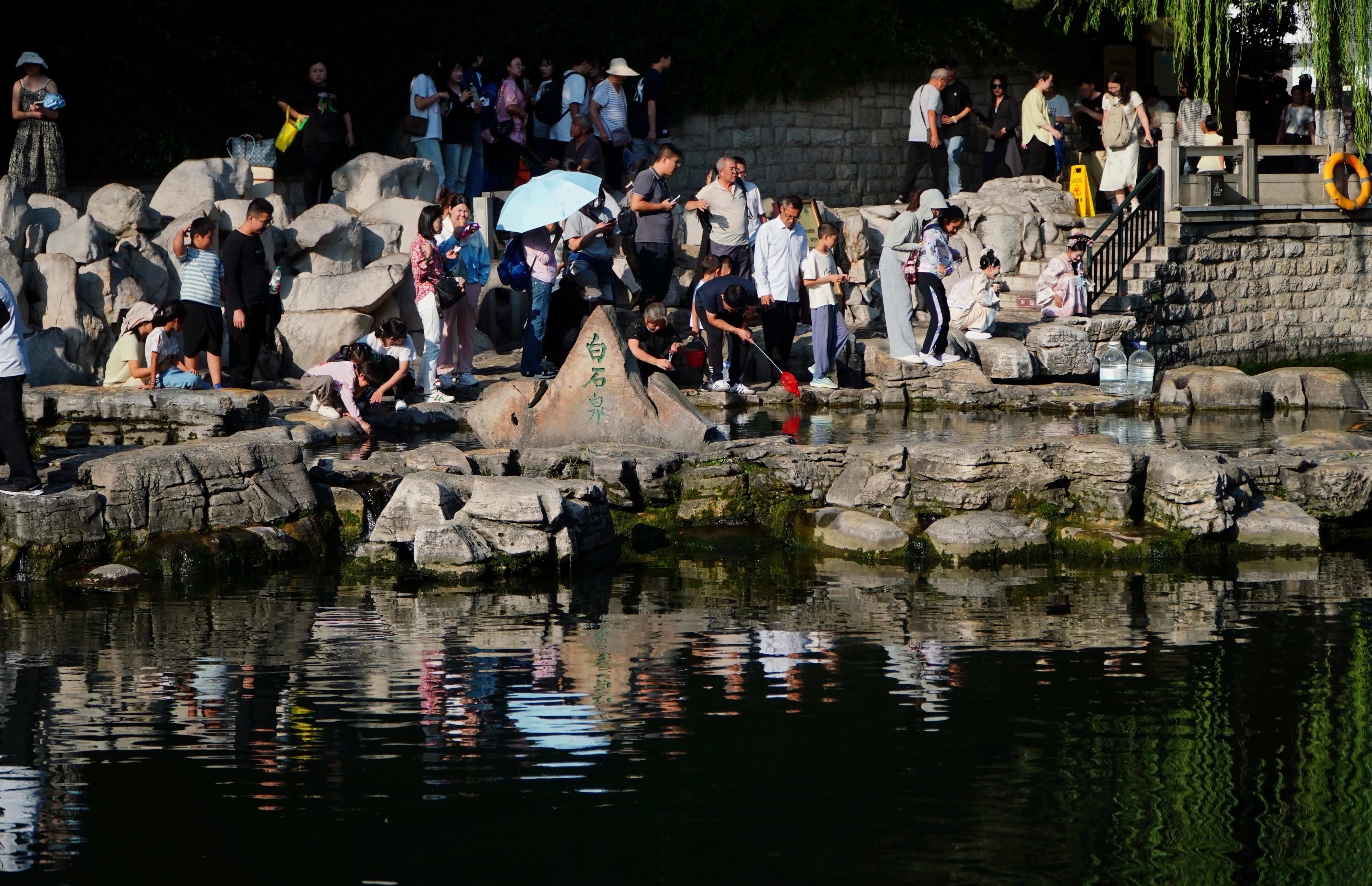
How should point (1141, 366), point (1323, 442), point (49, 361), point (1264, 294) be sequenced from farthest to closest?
1. point (1264, 294)
2. point (1141, 366)
3. point (49, 361)
4. point (1323, 442)

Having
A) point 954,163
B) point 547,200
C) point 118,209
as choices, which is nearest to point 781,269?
point 547,200

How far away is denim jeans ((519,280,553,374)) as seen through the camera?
573 inches

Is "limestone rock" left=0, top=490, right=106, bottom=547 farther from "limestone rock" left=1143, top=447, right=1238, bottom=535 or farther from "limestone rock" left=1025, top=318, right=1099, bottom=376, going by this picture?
"limestone rock" left=1025, top=318, right=1099, bottom=376

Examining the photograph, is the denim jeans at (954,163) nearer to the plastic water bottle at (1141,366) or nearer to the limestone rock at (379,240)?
the plastic water bottle at (1141,366)

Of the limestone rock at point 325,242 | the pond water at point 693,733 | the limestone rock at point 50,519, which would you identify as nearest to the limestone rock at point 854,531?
the pond water at point 693,733

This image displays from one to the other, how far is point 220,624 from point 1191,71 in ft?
60.5

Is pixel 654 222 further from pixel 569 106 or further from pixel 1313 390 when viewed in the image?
pixel 1313 390

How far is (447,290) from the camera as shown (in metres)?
13.7

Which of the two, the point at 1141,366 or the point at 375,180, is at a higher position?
the point at 375,180

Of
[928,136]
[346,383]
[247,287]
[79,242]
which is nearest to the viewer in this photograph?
[346,383]

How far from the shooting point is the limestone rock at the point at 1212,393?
48.4 feet

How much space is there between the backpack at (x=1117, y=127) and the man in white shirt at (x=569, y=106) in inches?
245

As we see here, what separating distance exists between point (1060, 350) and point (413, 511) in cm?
805

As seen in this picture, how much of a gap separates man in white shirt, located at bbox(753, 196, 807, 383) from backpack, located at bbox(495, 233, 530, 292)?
6.96 ft
